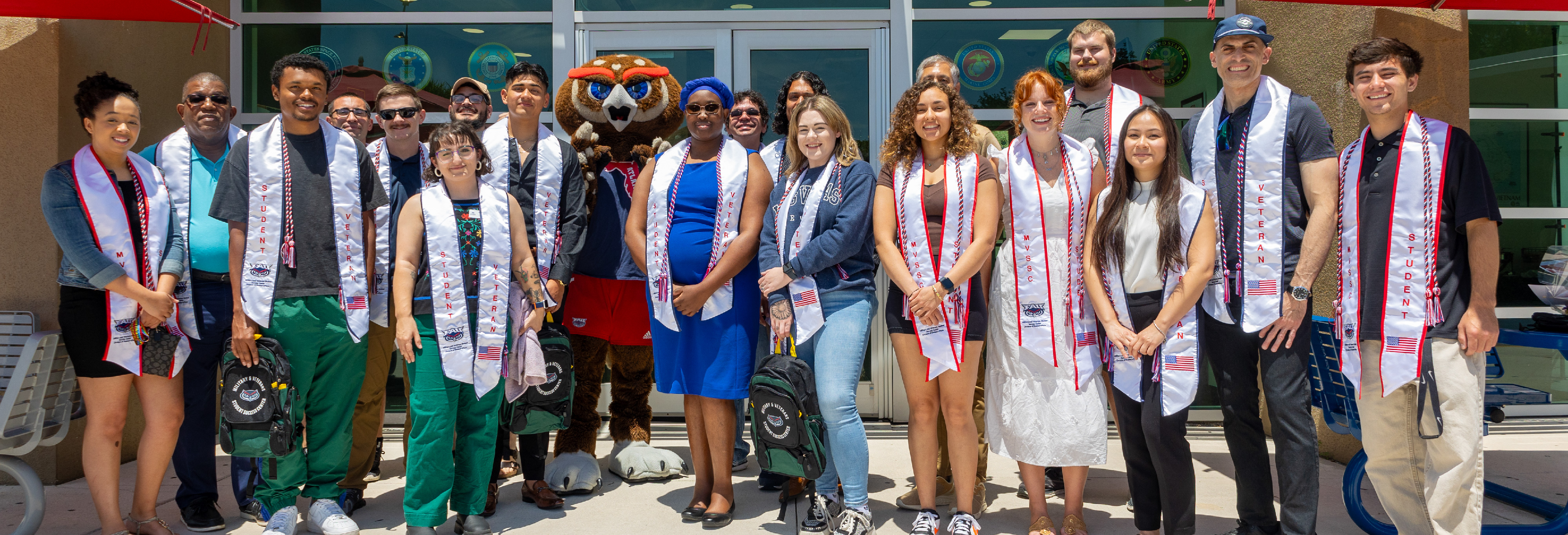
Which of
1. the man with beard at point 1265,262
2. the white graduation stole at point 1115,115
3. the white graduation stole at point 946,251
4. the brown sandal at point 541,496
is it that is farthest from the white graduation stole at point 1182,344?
the brown sandal at point 541,496

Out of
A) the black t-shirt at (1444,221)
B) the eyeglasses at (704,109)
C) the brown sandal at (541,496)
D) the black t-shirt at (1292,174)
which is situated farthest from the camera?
the brown sandal at (541,496)

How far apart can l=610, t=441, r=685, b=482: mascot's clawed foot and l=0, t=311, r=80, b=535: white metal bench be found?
7.66 feet

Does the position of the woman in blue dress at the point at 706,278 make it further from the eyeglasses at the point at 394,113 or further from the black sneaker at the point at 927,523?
the eyeglasses at the point at 394,113

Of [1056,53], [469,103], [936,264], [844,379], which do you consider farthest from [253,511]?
[1056,53]

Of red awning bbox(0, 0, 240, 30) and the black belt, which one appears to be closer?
the black belt

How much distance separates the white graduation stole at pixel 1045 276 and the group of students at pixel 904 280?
1cm

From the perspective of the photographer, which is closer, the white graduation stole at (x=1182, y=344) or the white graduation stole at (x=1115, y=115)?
the white graduation stole at (x=1182, y=344)

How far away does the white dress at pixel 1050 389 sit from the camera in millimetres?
3494

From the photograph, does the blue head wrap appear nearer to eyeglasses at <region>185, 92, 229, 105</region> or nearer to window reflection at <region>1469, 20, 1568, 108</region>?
eyeglasses at <region>185, 92, 229, 105</region>

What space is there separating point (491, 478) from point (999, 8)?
4.10 metres

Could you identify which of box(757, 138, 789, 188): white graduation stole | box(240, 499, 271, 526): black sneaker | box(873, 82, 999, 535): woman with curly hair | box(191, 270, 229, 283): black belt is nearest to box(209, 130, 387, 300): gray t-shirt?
box(191, 270, 229, 283): black belt

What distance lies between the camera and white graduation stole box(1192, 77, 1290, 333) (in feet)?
10.8

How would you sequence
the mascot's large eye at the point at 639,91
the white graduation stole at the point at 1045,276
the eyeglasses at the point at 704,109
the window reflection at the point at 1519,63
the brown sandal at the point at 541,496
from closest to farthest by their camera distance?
the white graduation stole at the point at 1045,276 < the eyeglasses at the point at 704,109 < the brown sandal at the point at 541,496 < the mascot's large eye at the point at 639,91 < the window reflection at the point at 1519,63

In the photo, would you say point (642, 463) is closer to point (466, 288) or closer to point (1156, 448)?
point (466, 288)
